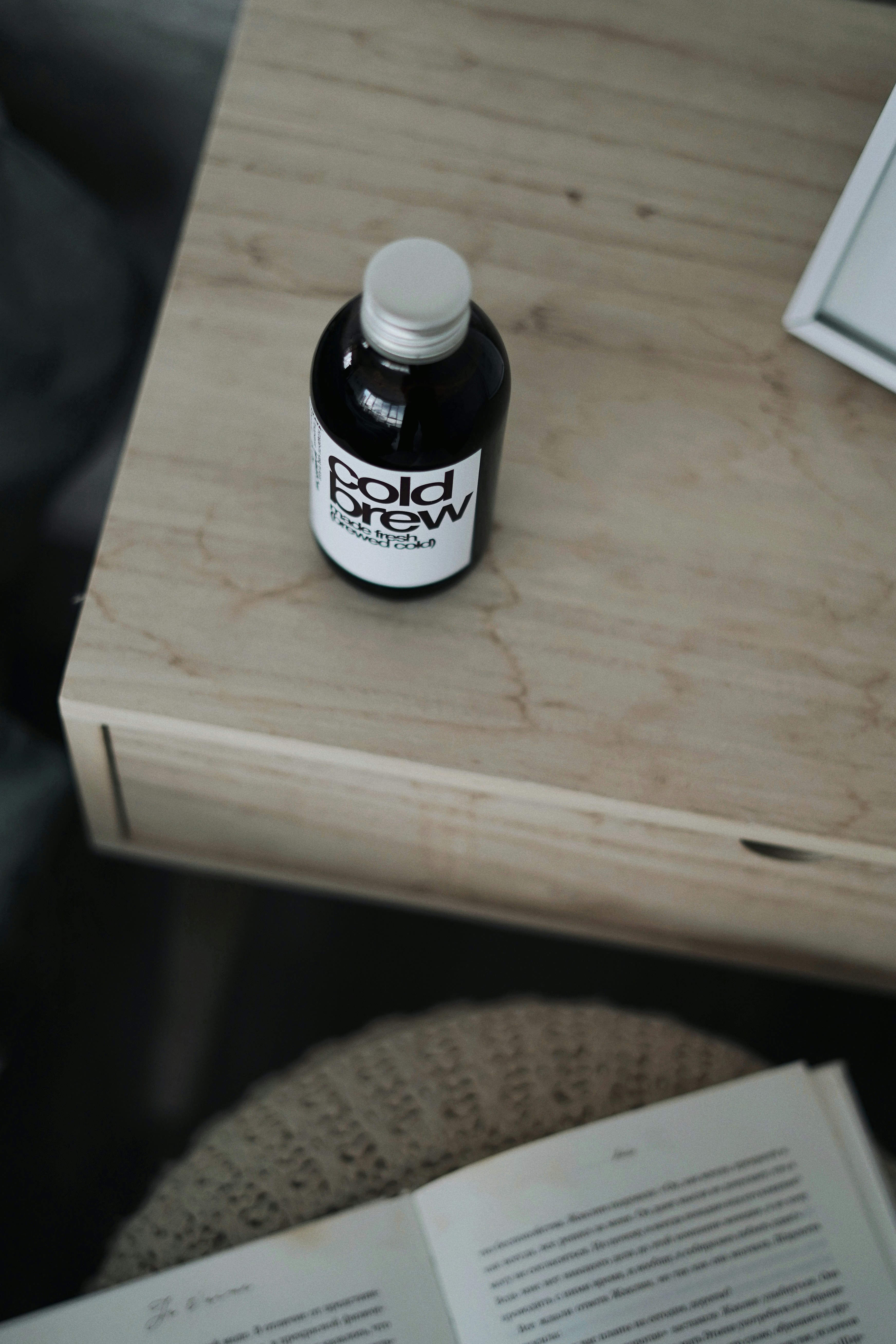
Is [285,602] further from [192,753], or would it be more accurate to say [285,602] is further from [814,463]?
[814,463]

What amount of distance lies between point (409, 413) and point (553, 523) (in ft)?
0.48

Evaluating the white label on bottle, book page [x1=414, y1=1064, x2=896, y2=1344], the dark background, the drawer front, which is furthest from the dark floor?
the white label on bottle

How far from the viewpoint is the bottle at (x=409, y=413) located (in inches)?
15.7

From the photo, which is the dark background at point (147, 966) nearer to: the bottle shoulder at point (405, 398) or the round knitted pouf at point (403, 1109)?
the round knitted pouf at point (403, 1109)

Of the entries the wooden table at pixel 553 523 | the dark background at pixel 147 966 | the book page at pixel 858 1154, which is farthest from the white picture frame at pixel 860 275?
the dark background at pixel 147 966

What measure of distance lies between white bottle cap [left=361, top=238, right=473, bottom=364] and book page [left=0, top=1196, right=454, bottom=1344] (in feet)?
1.39

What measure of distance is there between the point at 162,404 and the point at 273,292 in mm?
87

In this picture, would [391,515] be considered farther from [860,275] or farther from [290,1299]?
[290,1299]

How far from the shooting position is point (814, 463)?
566 millimetres

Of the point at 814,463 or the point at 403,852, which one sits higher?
the point at 814,463

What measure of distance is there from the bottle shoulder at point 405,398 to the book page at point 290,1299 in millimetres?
384

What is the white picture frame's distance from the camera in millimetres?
507

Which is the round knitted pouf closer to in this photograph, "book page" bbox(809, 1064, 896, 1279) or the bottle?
"book page" bbox(809, 1064, 896, 1279)

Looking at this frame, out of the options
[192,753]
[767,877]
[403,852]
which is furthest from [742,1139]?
[192,753]
